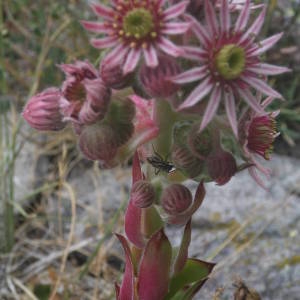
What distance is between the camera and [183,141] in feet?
4.61

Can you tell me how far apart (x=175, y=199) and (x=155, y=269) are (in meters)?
0.25

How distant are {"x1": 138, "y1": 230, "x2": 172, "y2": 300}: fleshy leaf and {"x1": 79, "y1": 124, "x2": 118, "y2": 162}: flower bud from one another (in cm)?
28

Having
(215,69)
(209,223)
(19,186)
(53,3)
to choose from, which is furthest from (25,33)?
(215,69)

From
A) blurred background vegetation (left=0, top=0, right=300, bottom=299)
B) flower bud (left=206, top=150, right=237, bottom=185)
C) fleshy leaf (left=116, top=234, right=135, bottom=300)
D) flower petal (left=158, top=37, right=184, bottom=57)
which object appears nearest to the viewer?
flower petal (left=158, top=37, right=184, bottom=57)

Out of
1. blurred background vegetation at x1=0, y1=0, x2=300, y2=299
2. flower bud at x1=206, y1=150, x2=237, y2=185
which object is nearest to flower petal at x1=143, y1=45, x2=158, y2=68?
flower bud at x1=206, y1=150, x2=237, y2=185

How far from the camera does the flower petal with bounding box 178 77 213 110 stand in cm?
120

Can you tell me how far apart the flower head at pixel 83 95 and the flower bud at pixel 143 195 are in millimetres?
222

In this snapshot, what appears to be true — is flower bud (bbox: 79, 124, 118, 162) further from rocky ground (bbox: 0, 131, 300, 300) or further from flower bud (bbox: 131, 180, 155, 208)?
rocky ground (bbox: 0, 131, 300, 300)

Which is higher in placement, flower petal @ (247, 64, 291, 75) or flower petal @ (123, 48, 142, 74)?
flower petal @ (123, 48, 142, 74)

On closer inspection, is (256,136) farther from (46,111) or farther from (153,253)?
(46,111)

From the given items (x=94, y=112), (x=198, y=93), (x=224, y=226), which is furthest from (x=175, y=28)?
(x=224, y=226)

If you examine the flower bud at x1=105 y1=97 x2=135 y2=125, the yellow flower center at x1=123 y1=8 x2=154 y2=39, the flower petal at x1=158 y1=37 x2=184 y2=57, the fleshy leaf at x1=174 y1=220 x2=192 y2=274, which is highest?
the yellow flower center at x1=123 y1=8 x2=154 y2=39

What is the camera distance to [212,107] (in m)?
1.22

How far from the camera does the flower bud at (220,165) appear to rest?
137 centimetres
